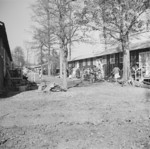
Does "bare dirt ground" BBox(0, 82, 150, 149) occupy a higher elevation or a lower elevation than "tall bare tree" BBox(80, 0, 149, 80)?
lower

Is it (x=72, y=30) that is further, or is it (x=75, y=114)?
(x=72, y=30)

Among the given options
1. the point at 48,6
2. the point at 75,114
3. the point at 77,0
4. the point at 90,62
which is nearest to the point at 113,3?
the point at 77,0

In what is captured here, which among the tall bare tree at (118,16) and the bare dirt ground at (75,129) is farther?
the tall bare tree at (118,16)

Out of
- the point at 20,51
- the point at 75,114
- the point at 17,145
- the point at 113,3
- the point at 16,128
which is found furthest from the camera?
the point at 20,51

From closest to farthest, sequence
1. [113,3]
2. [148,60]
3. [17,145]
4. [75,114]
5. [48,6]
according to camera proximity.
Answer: [17,145] → [75,114] → [113,3] → [48,6] → [148,60]

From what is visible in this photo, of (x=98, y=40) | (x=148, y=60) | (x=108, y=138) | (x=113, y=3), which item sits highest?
(x=113, y=3)

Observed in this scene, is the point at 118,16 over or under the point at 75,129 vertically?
over

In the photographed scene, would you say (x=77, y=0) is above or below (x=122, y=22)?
above

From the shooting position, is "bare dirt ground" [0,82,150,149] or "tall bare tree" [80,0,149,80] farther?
"tall bare tree" [80,0,149,80]

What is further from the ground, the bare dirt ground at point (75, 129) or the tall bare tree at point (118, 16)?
the tall bare tree at point (118, 16)

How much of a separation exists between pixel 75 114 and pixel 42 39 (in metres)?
23.9

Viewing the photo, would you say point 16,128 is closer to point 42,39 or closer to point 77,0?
point 77,0

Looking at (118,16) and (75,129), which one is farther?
(118,16)

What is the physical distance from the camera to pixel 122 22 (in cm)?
1598
